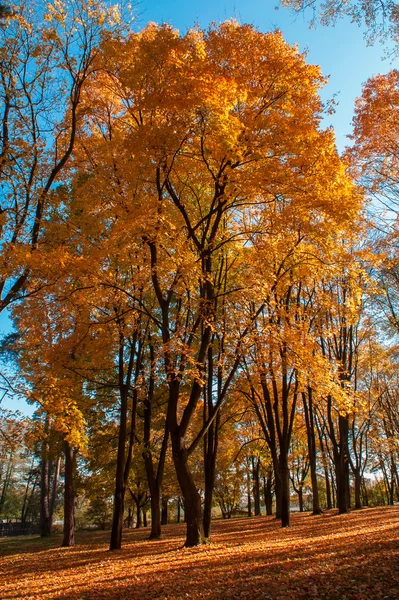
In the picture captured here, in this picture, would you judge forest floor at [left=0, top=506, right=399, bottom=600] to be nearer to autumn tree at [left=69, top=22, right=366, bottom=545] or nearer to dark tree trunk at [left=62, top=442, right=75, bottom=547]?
autumn tree at [left=69, top=22, right=366, bottom=545]

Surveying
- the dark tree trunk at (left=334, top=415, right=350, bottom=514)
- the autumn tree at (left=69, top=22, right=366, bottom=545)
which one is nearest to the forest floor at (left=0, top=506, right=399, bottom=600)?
the autumn tree at (left=69, top=22, right=366, bottom=545)

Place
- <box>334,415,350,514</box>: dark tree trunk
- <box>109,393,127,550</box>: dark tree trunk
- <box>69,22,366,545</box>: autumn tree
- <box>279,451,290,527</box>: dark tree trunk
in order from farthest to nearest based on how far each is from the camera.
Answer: <box>334,415,350,514</box>: dark tree trunk
<box>279,451,290,527</box>: dark tree trunk
<box>109,393,127,550</box>: dark tree trunk
<box>69,22,366,545</box>: autumn tree

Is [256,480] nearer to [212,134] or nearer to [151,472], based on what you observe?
[151,472]

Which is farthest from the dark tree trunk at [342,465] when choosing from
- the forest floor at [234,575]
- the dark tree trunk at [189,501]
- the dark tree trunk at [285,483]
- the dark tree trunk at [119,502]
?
the forest floor at [234,575]

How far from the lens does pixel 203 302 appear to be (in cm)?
879

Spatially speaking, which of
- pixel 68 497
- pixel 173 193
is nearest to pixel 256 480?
pixel 68 497

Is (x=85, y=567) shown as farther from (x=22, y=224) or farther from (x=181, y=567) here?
(x=22, y=224)

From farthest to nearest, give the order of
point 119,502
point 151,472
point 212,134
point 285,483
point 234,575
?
point 151,472
point 285,483
point 119,502
point 212,134
point 234,575

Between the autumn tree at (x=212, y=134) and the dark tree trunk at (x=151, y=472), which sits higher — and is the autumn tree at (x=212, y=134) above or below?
above

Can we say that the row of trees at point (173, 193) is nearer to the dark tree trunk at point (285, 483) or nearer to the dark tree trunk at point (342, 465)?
the dark tree trunk at point (285, 483)

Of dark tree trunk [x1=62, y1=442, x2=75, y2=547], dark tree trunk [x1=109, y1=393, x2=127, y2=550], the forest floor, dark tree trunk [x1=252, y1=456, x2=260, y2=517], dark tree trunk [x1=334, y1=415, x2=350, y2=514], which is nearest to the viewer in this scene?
the forest floor

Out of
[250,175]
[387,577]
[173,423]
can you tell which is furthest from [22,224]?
[387,577]

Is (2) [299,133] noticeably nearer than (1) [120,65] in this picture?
Yes

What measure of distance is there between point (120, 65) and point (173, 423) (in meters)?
7.94
